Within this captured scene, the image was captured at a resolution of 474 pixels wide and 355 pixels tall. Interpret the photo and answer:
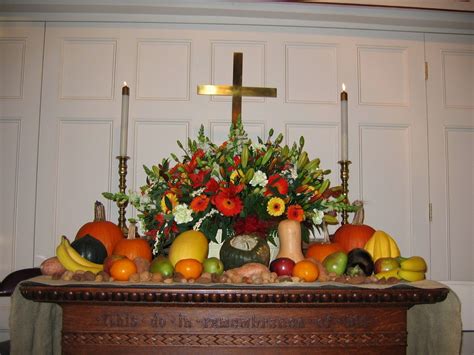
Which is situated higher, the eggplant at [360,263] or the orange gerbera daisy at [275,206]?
the orange gerbera daisy at [275,206]

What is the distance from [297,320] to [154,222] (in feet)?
2.88

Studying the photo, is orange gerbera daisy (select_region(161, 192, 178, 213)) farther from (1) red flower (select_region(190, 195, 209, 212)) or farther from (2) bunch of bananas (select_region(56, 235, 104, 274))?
(2) bunch of bananas (select_region(56, 235, 104, 274))

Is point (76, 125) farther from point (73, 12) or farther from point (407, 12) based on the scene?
point (407, 12)

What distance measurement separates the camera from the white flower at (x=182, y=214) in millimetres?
1600

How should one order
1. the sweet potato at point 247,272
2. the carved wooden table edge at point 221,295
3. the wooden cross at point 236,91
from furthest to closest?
the wooden cross at point 236,91
the sweet potato at point 247,272
the carved wooden table edge at point 221,295

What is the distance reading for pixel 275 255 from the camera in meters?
1.70

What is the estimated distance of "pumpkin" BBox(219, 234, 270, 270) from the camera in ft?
4.72

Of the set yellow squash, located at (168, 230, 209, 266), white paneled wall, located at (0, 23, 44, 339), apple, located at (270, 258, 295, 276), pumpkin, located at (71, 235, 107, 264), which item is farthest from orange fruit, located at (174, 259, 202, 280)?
white paneled wall, located at (0, 23, 44, 339)

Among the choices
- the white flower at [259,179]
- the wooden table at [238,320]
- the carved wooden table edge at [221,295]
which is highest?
the white flower at [259,179]

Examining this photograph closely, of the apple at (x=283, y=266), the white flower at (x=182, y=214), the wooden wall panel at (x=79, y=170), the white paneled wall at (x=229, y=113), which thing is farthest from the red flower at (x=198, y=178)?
the wooden wall panel at (x=79, y=170)

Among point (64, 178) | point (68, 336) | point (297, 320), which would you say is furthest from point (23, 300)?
point (64, 178)

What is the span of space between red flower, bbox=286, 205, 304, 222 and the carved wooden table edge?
48 centimetres

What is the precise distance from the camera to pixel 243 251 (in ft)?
4.75

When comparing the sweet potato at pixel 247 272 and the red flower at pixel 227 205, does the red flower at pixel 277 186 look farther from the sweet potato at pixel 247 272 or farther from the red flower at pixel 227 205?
the sweet potato at pixel 247 272
